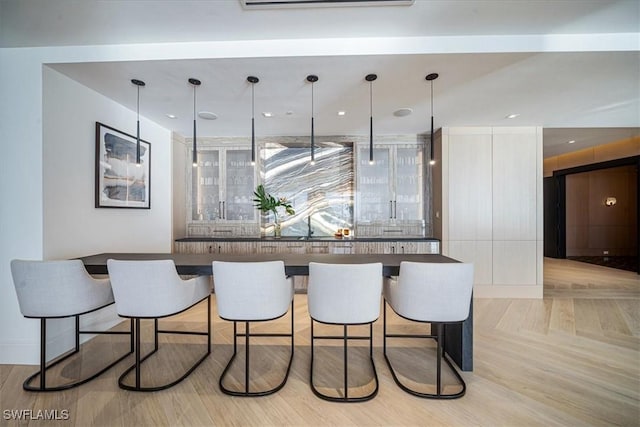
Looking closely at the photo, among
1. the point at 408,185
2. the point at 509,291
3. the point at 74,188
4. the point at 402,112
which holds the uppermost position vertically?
the point at 402,112

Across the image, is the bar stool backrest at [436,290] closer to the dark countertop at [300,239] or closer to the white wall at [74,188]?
the dark countertop at [300,239]

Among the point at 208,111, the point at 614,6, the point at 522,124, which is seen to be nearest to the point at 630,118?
the point at 522,124

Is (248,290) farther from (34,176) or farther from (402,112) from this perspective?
(402,112)

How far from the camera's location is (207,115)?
354 centimetres

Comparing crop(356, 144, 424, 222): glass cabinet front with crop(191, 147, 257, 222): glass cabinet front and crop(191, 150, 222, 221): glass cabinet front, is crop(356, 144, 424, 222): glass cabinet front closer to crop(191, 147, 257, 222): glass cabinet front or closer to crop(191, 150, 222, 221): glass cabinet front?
crop(191, 147, 257, 222): glass cabinet front

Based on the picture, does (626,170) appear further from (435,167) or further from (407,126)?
(407,126)

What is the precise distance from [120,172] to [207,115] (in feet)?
4.12

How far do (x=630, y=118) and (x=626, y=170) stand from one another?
5543mm

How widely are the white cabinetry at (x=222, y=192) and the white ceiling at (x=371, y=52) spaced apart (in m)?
1.33

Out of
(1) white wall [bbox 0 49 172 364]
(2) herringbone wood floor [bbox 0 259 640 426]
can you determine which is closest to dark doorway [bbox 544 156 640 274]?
(2) herringbone wood floor [bbox 0 259 640 426]

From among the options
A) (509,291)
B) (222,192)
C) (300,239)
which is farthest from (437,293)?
(222,192)

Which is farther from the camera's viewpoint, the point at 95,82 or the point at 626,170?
the point at 626,170

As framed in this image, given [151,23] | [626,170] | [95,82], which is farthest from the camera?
[626,170]

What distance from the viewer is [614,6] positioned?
1.85 meters
